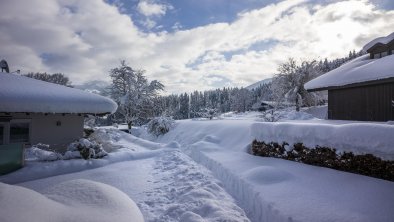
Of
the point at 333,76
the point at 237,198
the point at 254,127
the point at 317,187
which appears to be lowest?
the point at 237,198

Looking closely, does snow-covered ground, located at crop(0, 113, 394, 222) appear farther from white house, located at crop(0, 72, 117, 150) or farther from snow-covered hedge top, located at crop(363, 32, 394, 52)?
snow-covered hedge top, located at crop(363, 32, 394, 52)

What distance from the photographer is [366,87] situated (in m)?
11.9

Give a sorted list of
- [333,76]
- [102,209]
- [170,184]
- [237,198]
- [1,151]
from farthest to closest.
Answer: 1. [333,76]
2. [1,151]
3. [170,184]
4. [237,198]
5. [102,209]

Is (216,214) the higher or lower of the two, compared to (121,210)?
lower

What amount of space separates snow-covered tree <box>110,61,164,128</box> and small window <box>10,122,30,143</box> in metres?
17.4

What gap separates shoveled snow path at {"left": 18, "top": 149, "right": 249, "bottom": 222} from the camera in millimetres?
5531

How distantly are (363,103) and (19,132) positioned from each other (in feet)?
51.9

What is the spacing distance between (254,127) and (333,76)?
19.3 feet

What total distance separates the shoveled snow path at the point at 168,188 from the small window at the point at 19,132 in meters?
3.50

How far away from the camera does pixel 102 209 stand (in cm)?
366

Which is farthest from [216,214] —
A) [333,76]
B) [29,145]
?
[333,76]

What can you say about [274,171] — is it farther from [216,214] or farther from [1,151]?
[1,151]

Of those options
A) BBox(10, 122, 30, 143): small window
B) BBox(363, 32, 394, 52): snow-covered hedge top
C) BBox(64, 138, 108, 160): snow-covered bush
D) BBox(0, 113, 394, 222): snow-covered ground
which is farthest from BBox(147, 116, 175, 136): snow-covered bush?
BBox(363, 32, 394, 52): snow-covered hedge top

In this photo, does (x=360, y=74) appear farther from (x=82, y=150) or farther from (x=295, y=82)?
(x=295, y=82)
